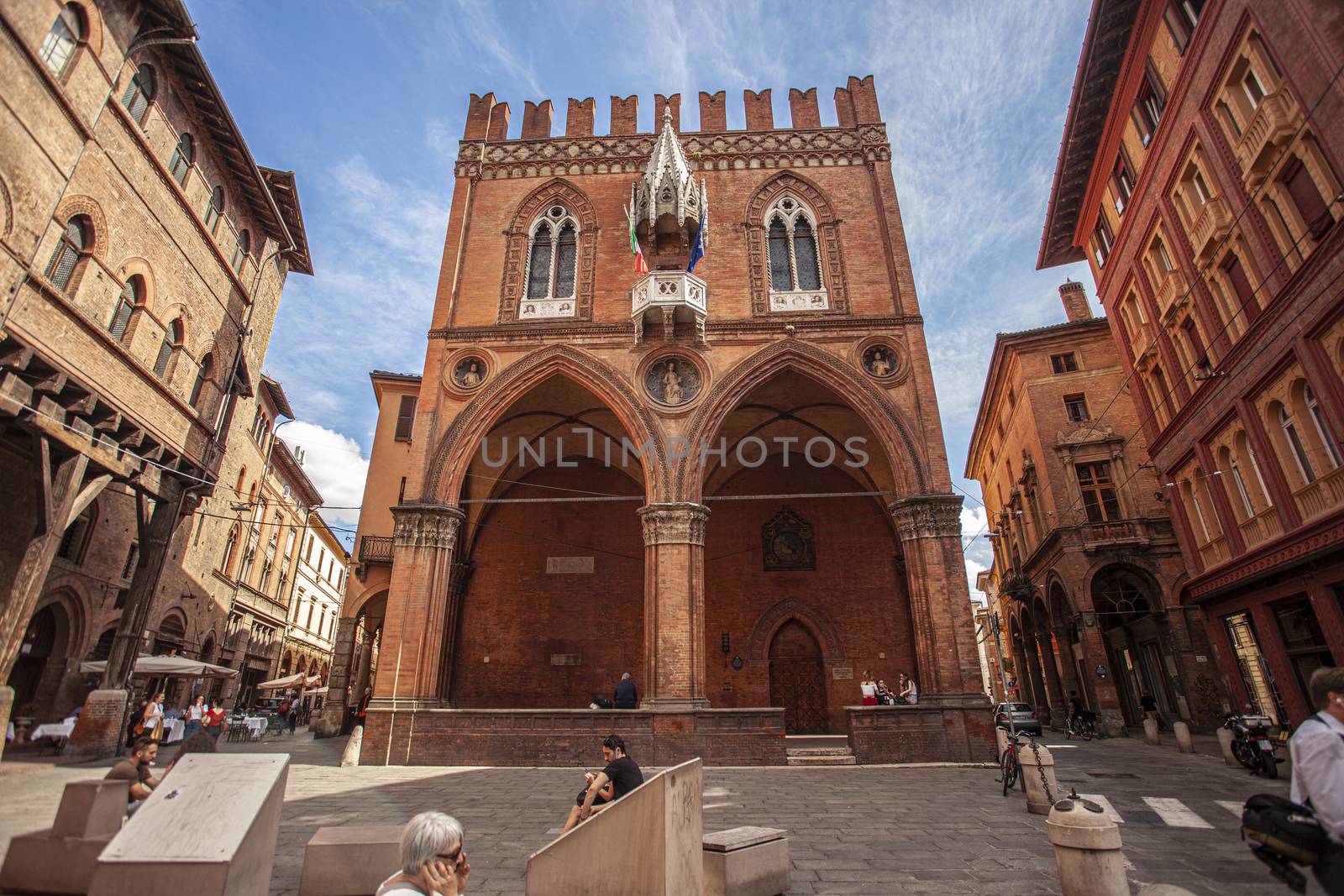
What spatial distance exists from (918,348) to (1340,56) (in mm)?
7963

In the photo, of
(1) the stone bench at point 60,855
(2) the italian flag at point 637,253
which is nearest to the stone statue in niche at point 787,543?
(2) the italian flag at point 637,253

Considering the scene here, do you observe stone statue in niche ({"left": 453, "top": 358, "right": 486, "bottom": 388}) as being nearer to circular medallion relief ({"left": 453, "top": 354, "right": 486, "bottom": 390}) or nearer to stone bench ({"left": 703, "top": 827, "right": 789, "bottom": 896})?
circular medallion relief ({"left": 453, "top": 354, "right": 486, "bottom": 390})

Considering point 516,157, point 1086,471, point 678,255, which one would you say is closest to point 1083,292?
point 1086,471

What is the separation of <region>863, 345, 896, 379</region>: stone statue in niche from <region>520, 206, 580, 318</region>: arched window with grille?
723cm

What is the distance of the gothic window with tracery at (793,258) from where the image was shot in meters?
17.0

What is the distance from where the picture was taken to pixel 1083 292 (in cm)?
2730

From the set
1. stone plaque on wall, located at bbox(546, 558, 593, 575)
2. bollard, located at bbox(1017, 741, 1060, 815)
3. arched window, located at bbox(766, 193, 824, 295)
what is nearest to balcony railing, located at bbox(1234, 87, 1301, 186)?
arched window, located at bbox(766, 193, 824, 295)

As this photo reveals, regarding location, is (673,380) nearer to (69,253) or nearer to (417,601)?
(417,601)

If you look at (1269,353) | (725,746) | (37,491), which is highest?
(1269,353)


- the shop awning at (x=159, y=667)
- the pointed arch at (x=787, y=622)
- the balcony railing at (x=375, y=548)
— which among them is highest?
the balcony railing at (x=375, y=548)

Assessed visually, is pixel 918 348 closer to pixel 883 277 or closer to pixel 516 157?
pixel 883 277

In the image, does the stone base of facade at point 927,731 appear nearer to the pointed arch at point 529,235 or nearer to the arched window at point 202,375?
the pointed arch at point 529,235

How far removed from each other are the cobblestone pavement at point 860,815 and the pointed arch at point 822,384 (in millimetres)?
5748

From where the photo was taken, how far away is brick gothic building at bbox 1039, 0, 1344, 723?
A: 10.5 m
